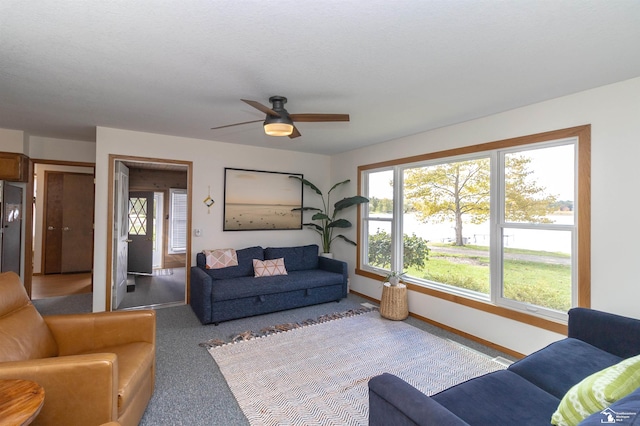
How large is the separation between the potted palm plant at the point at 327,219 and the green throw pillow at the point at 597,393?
3652 mm

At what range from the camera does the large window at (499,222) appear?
273 cm

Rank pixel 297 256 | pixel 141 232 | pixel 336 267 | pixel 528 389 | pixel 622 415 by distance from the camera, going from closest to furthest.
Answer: pixel 622 415
pixel 528 389
pixel 336 267
pixel 297 256
pixel 141 232

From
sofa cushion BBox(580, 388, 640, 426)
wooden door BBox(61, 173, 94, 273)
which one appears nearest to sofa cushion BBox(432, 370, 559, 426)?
sofa cushion BBox(580, 388, 640, 426)

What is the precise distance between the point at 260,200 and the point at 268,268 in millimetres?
1227

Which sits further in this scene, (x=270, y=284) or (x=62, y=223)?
(x=62, y=223)

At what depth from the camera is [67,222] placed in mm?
6461

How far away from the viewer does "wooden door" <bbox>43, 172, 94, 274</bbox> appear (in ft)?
20.7

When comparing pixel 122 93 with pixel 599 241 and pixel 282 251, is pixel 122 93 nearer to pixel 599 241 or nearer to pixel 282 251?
pixel 282 251

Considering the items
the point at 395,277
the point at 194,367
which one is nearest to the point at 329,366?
the point at 194,367

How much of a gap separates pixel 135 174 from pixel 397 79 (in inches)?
249

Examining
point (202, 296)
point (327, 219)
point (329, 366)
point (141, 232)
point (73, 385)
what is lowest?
point (329, 366)

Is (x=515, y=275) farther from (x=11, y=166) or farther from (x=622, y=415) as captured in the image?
(x=11, y=166)

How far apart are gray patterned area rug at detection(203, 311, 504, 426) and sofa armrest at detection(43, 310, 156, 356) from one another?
85 cm

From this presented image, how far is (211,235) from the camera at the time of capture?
4.71 meters
